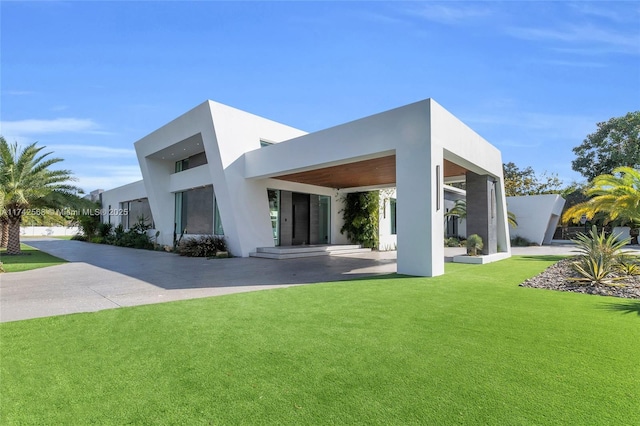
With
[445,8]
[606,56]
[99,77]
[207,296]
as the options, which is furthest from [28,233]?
[606,56]

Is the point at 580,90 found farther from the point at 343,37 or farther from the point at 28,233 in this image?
the point at 28,233

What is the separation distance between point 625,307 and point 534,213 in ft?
72.3

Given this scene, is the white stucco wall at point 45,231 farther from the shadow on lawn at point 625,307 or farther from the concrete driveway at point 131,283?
the shadow on lawn at point 625,307

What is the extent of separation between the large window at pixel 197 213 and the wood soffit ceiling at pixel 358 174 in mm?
4277

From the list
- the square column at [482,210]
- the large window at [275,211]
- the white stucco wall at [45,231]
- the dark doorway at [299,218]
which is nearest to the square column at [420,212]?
the square column at [482,210]

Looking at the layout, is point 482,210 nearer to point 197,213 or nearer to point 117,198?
point 197,213

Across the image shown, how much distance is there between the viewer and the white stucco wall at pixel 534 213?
2436cm

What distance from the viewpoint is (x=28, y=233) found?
47094 millimetres

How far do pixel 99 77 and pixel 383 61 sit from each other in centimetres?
924

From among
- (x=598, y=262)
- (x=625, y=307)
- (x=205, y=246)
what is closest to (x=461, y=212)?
(x=598, y=262)

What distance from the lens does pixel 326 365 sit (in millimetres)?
3283

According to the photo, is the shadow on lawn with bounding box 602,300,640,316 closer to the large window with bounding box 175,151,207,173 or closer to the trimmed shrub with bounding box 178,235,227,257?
the trimmed shrub with bounding box 178,235,227,257

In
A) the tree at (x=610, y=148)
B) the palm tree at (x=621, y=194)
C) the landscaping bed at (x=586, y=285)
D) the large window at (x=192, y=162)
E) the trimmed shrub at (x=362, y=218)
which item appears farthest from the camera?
the tree at (x=610, y=148)

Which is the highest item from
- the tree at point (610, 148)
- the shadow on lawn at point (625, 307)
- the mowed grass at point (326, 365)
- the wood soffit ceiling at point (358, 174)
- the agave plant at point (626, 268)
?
the tree at point (610, 148)
